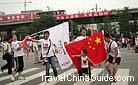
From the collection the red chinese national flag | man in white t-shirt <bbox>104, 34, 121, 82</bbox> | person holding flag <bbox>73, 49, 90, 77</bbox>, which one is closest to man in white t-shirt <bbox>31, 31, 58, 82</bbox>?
the red chinese national flag

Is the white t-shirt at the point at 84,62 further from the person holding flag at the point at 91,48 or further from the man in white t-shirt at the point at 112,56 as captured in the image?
the man in white t-shirt at the point at 112,56

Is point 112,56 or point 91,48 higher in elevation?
point 91,48

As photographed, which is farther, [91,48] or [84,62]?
[91,48]

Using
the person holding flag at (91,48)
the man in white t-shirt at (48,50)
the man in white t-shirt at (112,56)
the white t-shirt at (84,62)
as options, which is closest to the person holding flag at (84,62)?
the white t-shirt at (84,62)

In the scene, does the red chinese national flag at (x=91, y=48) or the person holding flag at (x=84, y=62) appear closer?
the person holding flag at (x=84, y=62)

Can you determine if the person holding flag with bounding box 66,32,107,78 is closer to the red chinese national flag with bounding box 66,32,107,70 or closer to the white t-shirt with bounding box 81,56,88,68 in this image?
the red chinese national flag with bounding box 66,32,107,70

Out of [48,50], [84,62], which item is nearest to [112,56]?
[84,62]

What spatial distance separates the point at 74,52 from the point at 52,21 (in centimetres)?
6380

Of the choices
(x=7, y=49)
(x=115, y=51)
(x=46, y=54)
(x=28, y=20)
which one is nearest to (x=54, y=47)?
(x=46, y=54)

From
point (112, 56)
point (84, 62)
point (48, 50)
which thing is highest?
point (48, 50)

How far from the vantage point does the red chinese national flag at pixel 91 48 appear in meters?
11.0

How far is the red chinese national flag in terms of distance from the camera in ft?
36.2

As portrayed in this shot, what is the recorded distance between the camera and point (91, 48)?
11.2 meters

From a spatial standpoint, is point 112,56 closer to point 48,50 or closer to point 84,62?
point 84,62
